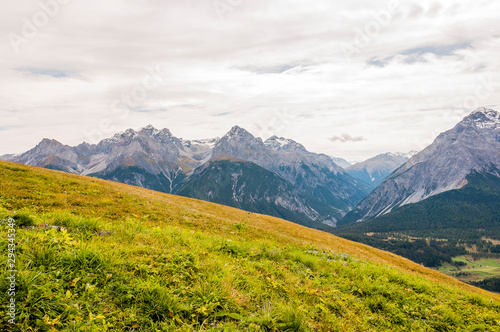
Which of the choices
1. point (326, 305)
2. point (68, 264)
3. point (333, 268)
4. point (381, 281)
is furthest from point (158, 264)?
point (381, 281)

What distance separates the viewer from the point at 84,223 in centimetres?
1085

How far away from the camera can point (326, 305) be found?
898 cm

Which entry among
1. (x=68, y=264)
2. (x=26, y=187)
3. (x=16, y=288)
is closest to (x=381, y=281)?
(x=68, y=264)

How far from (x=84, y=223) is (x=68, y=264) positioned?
425 centimetres

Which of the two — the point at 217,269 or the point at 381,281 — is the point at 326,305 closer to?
the point at 217,269

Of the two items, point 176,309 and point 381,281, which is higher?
point 176,309

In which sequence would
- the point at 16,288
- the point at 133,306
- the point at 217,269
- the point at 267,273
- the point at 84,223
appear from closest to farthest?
the point at 16,288, the point at 133,306, the point at 217,269, the point at 267,273, the point at 84,223

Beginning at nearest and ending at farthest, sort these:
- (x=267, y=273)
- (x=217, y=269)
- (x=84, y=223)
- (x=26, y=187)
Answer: (x=217, y=269) → (x=267, y=273) → (x=84, y=223) → (x=26, y=187)

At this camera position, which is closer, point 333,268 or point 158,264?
point 158,264

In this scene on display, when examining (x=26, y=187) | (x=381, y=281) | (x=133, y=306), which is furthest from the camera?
(x=26, y=187)

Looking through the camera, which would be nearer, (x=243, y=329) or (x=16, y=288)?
(x=16, y=288)

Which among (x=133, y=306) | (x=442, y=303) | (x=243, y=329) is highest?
(x=133, y=306)

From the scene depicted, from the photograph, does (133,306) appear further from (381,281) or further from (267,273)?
(381,281)

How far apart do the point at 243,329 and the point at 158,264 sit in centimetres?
354
